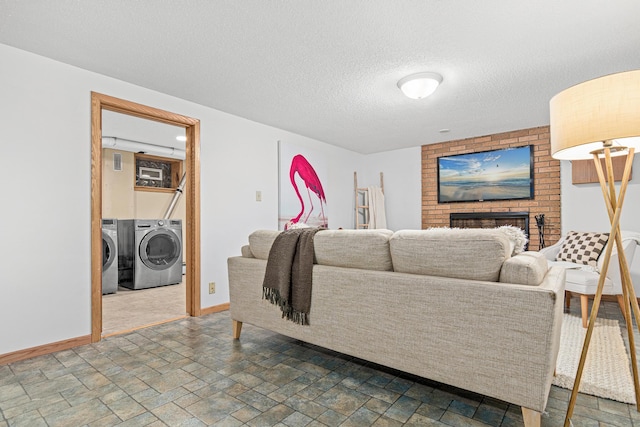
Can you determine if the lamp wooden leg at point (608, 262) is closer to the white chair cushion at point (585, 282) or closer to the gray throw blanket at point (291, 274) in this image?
the gray throw blanket at point (291, 274)

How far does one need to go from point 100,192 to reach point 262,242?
1448 millimetres

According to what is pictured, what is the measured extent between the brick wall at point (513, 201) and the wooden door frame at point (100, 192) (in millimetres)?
3603

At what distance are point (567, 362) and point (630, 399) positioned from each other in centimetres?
47

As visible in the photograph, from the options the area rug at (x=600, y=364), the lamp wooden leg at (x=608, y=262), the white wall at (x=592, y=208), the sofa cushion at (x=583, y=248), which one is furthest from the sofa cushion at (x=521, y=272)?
the white wall at (x=592, y=208)

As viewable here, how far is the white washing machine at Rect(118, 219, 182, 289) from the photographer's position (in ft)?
15.4

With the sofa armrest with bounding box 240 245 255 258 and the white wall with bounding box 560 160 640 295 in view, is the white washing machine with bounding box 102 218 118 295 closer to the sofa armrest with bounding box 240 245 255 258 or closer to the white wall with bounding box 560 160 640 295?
the sofa armrest with bounding box 240 245 255 258

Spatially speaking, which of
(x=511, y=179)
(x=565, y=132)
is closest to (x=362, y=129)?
(x=511, y=179)

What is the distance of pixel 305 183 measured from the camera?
4.75 metres

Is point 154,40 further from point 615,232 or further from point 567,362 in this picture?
point 567,362

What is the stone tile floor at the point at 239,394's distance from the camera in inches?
60.2

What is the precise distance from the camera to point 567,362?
2.12 metres

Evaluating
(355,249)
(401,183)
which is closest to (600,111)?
(355,249)

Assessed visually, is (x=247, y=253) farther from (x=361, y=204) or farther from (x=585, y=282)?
(x=361, y=204)

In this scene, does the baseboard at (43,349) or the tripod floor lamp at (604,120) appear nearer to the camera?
the tripod floor lamp at (604,120)
